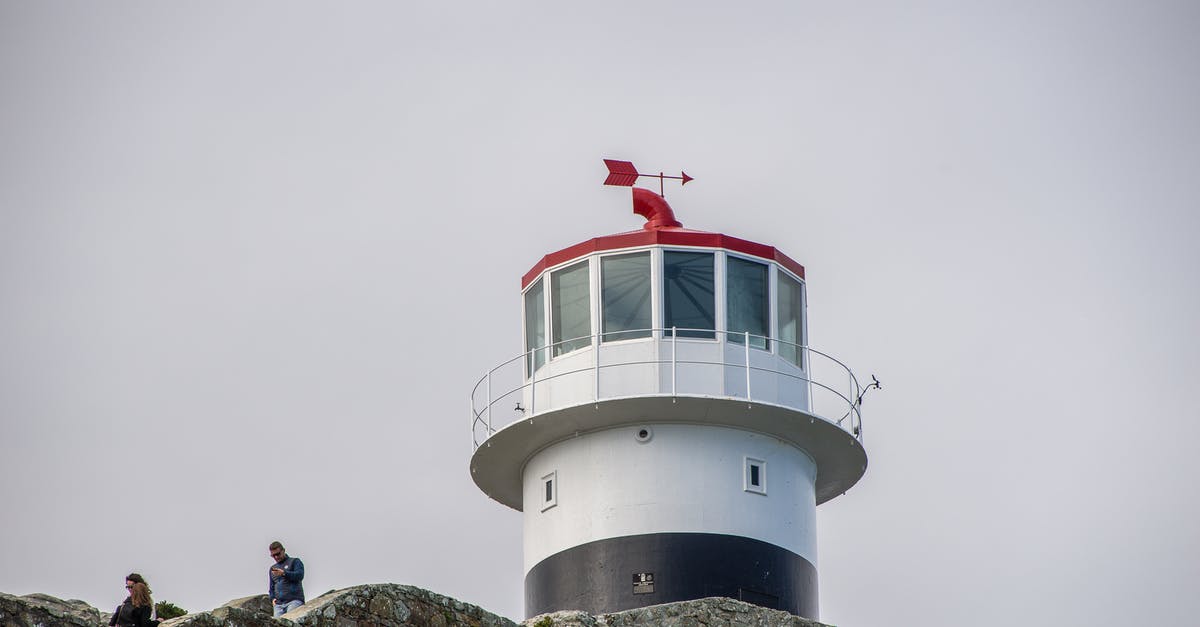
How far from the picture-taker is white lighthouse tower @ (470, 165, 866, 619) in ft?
84.7

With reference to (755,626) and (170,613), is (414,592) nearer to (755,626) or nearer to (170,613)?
(170,613)

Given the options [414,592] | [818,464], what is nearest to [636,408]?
[818,464]

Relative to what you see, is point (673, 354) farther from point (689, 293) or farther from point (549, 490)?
point (549, 490)

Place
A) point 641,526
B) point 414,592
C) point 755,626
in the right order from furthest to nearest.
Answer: point 641,526 → point 755,626 → point 414,592

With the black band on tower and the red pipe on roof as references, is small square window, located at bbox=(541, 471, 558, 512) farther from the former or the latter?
the red pipe on roof

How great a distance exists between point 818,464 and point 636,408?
3.29m

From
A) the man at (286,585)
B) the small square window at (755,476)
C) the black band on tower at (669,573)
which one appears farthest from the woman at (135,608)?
the small square window at (755,476)

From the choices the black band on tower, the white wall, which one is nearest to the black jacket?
the black band on tower

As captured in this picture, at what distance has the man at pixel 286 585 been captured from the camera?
20.0 meters

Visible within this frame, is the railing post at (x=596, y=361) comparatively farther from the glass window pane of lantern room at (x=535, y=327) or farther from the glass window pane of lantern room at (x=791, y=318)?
the glass window pane of lantern room at (x=791, y=318)

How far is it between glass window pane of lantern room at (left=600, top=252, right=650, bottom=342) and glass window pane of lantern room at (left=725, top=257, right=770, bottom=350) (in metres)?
1.14

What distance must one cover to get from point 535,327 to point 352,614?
9.58 m

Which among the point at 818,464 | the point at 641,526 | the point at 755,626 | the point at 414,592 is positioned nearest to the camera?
the point at 414,592

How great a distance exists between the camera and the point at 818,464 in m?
27.8
